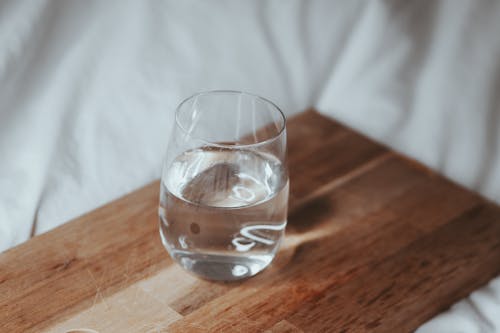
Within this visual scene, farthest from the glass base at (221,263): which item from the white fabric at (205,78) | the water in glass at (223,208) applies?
the white fabric at (205,78)

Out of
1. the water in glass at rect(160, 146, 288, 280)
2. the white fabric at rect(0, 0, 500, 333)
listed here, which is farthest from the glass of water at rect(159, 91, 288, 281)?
the white fabric at rect(0, 0, 500, 333)

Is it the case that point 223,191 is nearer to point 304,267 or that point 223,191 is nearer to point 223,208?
point 223,208

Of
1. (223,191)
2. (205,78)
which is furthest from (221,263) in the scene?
(205,78)

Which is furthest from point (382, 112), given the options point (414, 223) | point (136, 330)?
point (136, 330)

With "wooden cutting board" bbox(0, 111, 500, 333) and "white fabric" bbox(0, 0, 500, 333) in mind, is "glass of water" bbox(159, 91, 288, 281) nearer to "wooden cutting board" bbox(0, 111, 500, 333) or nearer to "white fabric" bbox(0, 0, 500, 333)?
"wooden cutting board" bbox(0, 111, 500, 333)

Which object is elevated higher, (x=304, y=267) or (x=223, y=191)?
(x=223, y=191)

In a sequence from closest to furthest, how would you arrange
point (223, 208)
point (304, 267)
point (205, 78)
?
point (223, 208), point (304, 267), point (205, 78)

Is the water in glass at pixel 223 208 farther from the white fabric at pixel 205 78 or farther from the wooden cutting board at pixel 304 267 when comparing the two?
the white fabric at pixel 205 78
